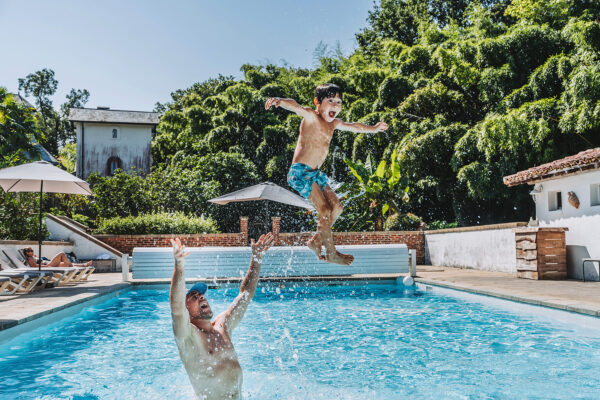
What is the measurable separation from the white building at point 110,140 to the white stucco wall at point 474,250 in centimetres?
2056

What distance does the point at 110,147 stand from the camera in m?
30.7

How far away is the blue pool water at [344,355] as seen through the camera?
16.5ft

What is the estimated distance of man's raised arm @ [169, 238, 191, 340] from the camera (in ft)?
8.81

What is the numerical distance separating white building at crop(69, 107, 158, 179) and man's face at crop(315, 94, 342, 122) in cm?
2803

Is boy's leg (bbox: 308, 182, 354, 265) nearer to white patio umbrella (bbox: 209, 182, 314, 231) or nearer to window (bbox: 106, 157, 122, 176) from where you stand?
white patio umbrella (bbox: 209, 182, 314, 231)

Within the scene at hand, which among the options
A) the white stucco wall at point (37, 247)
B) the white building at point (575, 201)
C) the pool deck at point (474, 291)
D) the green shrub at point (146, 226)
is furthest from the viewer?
the green shrub at point (146, 226)

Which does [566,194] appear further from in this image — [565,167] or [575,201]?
[565,167]

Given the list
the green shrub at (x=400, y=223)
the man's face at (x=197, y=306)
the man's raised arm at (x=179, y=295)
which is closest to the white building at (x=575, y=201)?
the green shrub at (x=400, y=223)

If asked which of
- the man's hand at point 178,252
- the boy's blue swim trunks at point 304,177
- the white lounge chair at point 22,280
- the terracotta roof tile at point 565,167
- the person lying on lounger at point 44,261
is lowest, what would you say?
the white lounge chair at point 22,280

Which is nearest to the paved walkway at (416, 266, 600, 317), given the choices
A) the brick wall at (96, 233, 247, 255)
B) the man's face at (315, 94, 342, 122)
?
the man's face at (315, 94, 342, 122)

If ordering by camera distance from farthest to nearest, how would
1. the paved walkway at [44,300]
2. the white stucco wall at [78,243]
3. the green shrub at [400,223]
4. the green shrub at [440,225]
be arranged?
the green shrub at [440,225] → the green shrub at [400,223] → the white stucco wall at [78,243] → the paved walkway at [44,300]

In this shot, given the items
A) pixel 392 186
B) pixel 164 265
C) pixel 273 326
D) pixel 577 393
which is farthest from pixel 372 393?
pixel 392 186

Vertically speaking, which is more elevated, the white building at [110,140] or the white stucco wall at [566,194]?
the white building at [110,140]

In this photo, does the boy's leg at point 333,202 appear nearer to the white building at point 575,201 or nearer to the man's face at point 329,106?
the man's face at point 329,106
